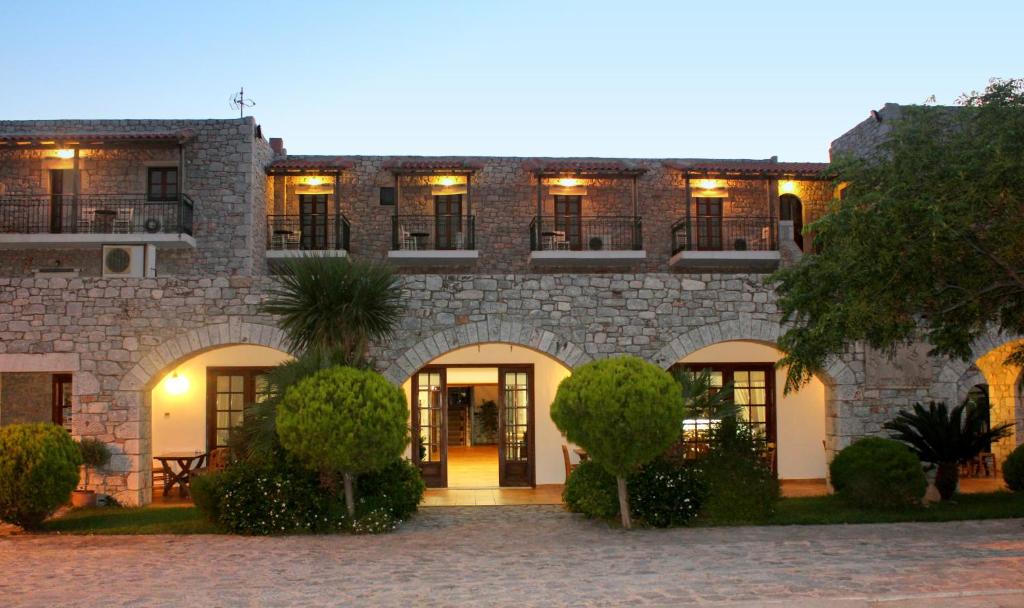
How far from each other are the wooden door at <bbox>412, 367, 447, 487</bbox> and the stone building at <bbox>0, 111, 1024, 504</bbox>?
0.03 m

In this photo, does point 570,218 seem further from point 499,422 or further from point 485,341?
point 485,341

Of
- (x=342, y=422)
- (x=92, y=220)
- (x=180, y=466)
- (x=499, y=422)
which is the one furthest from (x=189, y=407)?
(x=92, y=220)

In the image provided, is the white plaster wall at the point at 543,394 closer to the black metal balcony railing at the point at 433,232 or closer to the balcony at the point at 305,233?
the black metal balcony railing at the point at 433,232

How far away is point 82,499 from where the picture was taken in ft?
36.9

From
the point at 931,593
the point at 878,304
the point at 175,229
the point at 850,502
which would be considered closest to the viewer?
the point at 931,593

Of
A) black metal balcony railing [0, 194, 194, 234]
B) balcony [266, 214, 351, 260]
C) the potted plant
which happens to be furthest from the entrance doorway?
black metal balcony railing [0, 194, 194, 234]

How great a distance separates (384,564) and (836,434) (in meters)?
6.78

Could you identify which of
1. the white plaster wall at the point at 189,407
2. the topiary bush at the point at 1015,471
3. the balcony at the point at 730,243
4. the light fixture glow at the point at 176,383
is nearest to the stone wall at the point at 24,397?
the white plaster wall at the point at 189,407

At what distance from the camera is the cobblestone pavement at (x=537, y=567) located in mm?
6766

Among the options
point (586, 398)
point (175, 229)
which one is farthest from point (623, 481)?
point (175, 229)

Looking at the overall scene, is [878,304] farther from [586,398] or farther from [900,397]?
[900,397]

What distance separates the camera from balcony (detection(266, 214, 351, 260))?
811 inches

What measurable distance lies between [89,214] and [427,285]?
39.9 ft

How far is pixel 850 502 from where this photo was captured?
10.7m
